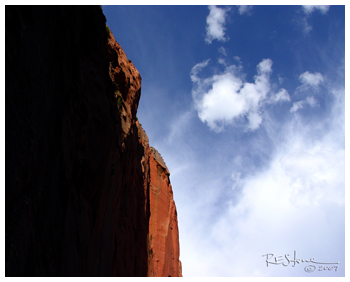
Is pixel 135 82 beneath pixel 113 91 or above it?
above

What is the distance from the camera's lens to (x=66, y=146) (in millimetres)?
9789

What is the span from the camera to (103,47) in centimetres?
1424

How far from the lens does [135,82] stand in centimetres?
1980

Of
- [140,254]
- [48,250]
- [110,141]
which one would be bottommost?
[48,250]

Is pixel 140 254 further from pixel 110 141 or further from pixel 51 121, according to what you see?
pixel 51 121

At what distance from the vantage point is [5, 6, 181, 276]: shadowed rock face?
6754 millimetres

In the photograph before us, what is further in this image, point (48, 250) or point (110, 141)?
point (110, 141)

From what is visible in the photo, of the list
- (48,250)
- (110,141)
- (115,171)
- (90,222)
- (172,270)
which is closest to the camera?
(48,250)

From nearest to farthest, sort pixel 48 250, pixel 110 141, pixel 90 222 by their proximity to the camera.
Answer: pixel 48 250
pixel 90 222
pixel 110 141

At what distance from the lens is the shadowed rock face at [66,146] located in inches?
266

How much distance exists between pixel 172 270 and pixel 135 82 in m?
22.7

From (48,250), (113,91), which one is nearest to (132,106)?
(113,91)

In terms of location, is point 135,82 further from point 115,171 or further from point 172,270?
point 172,270

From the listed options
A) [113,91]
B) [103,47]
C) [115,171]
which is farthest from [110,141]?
[103,47]
